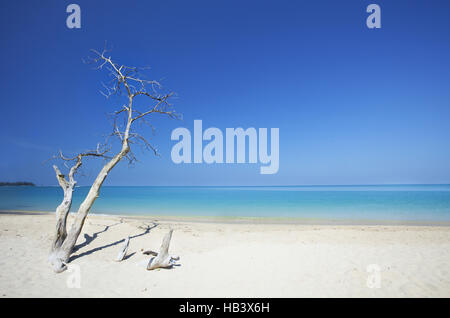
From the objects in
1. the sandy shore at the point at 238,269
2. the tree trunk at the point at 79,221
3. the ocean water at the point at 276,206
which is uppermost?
the tree trunk at the point at 79,221

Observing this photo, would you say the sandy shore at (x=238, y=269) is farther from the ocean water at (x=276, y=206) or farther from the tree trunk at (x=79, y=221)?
the ocean water at (x=276, y=206)

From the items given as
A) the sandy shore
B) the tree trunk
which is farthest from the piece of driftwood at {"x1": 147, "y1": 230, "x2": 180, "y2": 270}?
the tree trunk

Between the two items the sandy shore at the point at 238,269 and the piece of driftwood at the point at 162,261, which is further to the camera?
the piece of driftwood at the point at 162,261

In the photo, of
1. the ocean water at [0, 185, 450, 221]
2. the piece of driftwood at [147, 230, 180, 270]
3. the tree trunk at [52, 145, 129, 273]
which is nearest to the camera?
the piece of driftwood at [147, 230, 180, 270]

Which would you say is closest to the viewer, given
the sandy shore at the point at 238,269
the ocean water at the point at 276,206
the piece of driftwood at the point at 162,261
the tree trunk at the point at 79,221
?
the sandy shore at the point at 238,269

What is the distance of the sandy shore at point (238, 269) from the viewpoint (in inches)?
195

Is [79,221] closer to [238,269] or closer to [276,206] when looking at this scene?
[238,269]

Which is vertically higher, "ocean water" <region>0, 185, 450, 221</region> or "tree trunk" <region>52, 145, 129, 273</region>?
"tree trunk" <region>52, 145, 129, 273</region>

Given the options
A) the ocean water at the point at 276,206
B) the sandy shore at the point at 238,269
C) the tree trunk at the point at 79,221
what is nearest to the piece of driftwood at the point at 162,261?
the sandy shore at the point at 238,269

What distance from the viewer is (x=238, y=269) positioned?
6.10 m

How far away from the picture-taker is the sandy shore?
496 cm

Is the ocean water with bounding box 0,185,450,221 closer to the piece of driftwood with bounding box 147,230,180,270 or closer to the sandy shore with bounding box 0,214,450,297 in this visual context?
the sandy shore with bounding box 0,214,450,297
